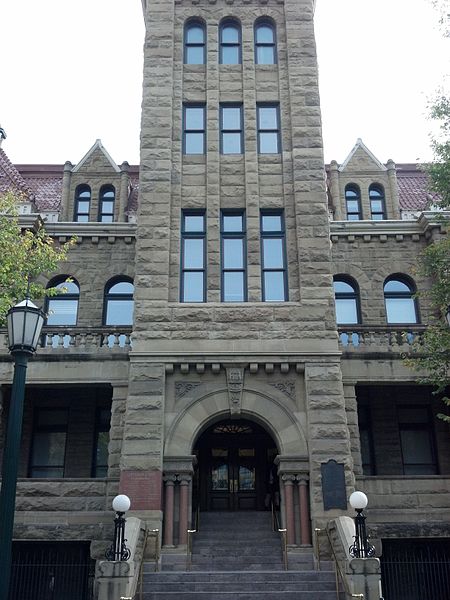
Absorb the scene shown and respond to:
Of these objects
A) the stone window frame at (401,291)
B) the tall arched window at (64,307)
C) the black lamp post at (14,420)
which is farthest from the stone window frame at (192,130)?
the black lamp post at (14,420)

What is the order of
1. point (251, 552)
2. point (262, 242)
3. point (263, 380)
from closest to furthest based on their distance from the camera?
1. point (251, 552)
2. point (263, 380)
3. point (262, 242)

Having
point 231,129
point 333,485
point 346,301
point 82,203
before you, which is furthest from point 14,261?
point 346,301

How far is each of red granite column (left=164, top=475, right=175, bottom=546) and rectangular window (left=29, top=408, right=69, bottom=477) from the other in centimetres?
576

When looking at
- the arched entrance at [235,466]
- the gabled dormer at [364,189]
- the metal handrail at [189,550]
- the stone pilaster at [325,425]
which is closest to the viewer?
the metal handrail at [189,550]

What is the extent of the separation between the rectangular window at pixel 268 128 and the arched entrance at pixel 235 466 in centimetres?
814

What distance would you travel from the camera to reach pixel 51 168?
27453 mm

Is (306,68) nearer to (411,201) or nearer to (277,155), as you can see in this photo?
(277,155)

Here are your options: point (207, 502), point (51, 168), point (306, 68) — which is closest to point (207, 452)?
point (207, 502)

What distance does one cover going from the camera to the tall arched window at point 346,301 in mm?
22828

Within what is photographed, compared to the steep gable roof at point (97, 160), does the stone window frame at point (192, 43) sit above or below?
above

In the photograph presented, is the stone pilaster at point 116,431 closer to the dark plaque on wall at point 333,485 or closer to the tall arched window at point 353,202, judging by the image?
the dark plaque on wall at point 333,485

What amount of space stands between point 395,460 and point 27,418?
38.0 feet

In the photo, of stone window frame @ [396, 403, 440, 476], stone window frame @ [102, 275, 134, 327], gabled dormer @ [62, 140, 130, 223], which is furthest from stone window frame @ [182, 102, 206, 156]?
stone window frame @ [396, 403, 440, 476]

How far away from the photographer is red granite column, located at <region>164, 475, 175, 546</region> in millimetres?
15656
